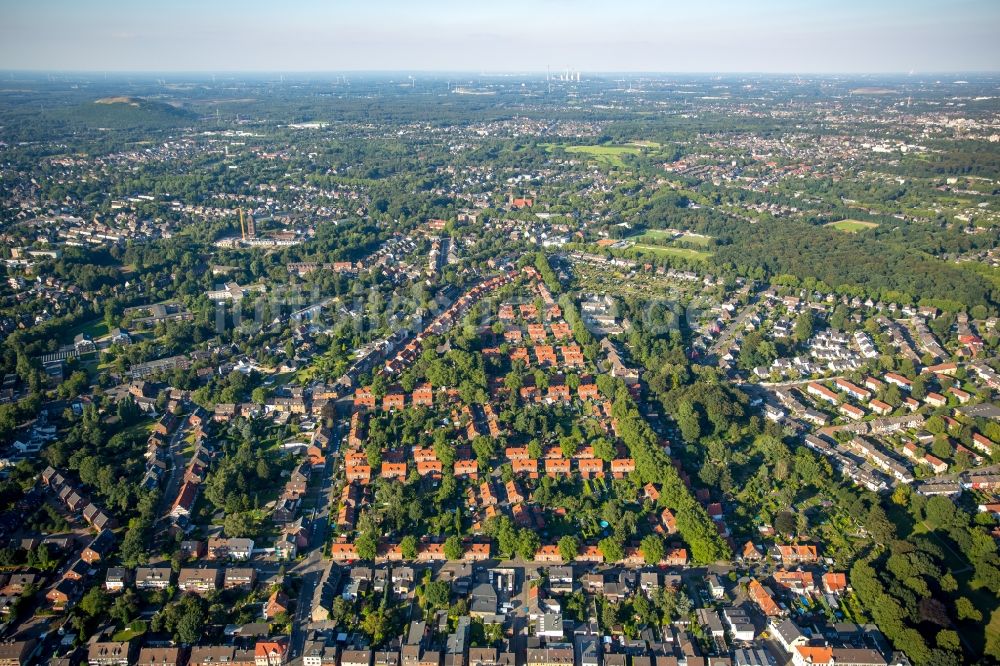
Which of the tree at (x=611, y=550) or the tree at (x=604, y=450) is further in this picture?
the tree at (x=604, y=450)

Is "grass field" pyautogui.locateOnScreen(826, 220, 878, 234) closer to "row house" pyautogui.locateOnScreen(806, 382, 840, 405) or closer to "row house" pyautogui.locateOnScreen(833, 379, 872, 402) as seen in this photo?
"row house" pyautogui.locateOnScreen(833, 379, 872, 402)

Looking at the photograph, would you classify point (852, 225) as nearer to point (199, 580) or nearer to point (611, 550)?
point (611, 550)

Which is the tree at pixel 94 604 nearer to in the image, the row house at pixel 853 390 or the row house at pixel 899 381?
the row house at pixel 853 390

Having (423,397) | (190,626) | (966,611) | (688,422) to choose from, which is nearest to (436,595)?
(190,626)

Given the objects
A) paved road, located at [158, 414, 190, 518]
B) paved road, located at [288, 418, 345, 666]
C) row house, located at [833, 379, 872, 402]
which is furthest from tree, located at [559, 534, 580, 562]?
row house, located at [833, 379, 872, 402]

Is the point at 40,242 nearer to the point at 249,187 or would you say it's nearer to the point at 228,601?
the point at 249,187

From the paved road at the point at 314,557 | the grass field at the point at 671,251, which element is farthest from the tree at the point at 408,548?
the grass field at the point at 671,251

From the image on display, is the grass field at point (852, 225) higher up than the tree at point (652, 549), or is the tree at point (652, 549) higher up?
the grass field at point (852, 225)
